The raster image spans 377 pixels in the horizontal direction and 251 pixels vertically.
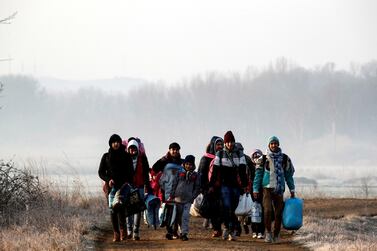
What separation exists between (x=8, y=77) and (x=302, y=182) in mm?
72102

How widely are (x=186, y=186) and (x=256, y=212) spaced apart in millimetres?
1431

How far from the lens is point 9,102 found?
125 meters

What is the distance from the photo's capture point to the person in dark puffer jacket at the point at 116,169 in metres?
17.0

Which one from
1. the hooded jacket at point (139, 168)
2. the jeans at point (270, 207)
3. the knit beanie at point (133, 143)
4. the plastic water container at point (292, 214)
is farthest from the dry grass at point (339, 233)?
the knit beanie at point (133, 143)

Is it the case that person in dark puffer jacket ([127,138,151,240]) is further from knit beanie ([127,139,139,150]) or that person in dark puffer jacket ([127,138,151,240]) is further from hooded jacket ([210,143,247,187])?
hooded jacket ([210,143,247,187])

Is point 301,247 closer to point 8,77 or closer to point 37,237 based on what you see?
point 37,237

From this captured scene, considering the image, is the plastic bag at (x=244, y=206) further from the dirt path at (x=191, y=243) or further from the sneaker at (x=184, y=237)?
the sneaker at (x=184, y=237)

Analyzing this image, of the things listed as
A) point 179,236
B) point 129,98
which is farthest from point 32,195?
point 129,98

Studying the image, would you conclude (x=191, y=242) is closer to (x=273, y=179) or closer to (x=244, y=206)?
(x=244, y=206)

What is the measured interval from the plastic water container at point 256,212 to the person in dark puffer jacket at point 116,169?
91.2 inches

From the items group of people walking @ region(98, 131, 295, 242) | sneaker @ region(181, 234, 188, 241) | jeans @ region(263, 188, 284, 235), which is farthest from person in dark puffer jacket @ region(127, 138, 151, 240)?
jeans @ region(263, 188, 284, 235)

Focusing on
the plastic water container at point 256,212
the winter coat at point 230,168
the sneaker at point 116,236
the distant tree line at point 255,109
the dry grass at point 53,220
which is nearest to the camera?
the dry grass at point 53,220

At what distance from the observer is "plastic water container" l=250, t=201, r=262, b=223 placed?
59.0 ft

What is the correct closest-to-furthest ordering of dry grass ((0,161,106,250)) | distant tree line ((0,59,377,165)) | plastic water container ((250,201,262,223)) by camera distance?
dry grass ((0,161,106,250)) < plastic water container ((250,201,262,223)) < distant tree line ((0,59,377,165))
